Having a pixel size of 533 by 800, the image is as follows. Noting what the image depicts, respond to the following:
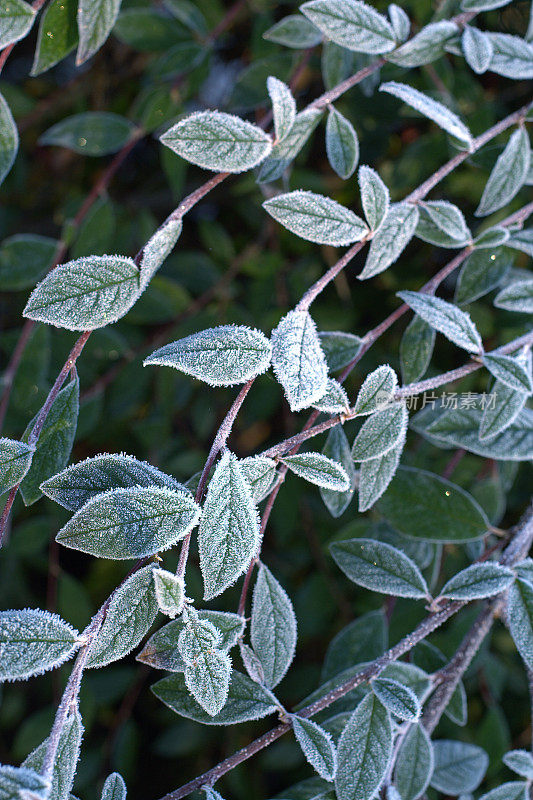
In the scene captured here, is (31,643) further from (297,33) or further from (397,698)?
(297,33)

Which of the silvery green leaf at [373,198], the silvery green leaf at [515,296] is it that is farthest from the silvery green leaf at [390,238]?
the silvery green leaf at [515,296]

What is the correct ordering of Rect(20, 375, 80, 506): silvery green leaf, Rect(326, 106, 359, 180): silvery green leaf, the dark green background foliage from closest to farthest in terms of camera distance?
Rect(20, 375, 80, 506): silvery green leaf → Rect(326, 106, 359, 180): silvery green leaf → the dark green background foliage

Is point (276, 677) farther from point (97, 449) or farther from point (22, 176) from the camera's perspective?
point (22, 176)

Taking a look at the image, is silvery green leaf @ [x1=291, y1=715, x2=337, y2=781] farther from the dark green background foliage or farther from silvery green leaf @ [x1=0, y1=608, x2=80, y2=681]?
the dark green background foliage

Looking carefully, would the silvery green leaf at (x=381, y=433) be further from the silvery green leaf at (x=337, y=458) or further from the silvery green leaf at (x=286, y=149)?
the silvery green leaf at (x=286, y=149)

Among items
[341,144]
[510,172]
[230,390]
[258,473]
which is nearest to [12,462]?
[258,473]

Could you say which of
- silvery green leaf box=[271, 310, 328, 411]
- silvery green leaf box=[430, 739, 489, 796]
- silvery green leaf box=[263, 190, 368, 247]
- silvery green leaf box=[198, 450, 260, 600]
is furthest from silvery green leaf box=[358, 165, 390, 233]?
silvery green leaf box=[430, 739, 489, 796]

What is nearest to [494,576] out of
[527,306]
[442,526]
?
→ [442,526]
